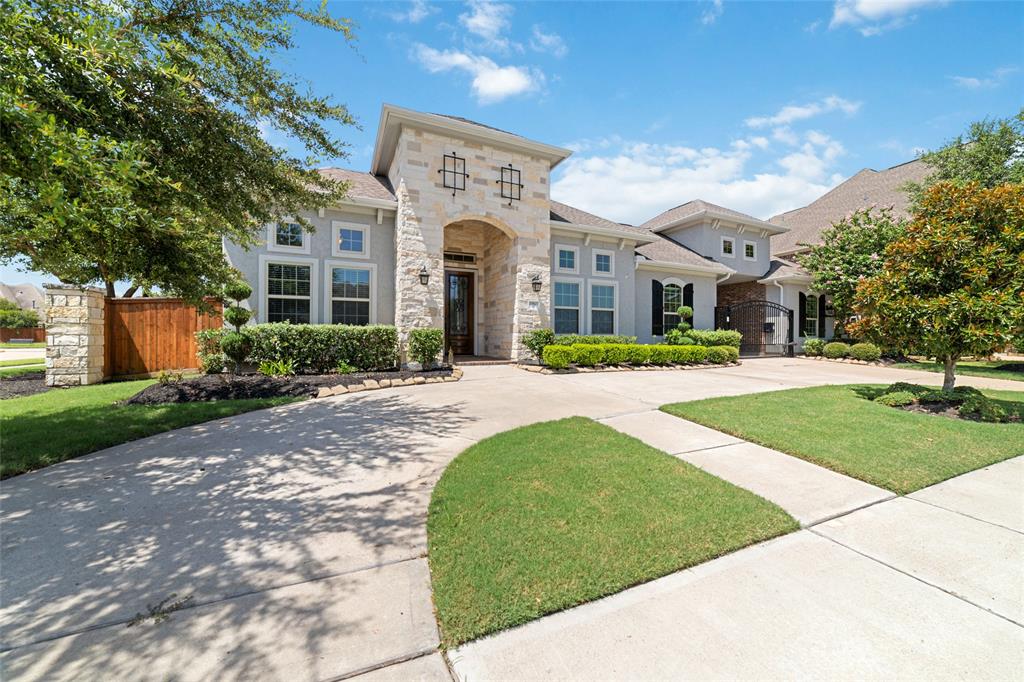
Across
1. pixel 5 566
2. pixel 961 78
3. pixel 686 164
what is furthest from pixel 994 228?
pixel 5 566

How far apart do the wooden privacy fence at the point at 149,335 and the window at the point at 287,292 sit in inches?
48.6

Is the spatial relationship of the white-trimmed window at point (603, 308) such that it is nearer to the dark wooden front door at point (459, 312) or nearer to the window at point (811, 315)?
the dark wooden front door at point (459, 312)

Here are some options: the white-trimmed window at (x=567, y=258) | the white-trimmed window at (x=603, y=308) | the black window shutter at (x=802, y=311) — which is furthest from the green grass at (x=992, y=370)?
the white-trimmed window at (x=567, y=258)

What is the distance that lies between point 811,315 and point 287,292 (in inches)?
864

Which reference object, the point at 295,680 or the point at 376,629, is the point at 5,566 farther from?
Answer: the point at 376,629

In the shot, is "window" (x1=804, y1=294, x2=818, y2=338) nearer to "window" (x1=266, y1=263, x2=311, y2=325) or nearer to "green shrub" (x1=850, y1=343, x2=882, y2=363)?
"green shrub" (x1=850, y1=343, x2=882, y2=363)

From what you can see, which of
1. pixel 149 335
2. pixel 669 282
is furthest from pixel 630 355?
pixel 149 335

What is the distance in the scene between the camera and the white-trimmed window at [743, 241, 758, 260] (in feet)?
58.6

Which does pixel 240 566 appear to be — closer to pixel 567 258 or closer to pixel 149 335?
pixel 149 335

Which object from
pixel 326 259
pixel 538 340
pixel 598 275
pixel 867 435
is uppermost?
pixel 598 275

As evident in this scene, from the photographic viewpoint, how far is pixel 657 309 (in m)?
15.4

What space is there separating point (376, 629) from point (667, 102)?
9929 mm

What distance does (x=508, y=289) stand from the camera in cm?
1210

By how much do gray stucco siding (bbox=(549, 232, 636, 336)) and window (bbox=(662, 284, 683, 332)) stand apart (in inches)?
71.1
